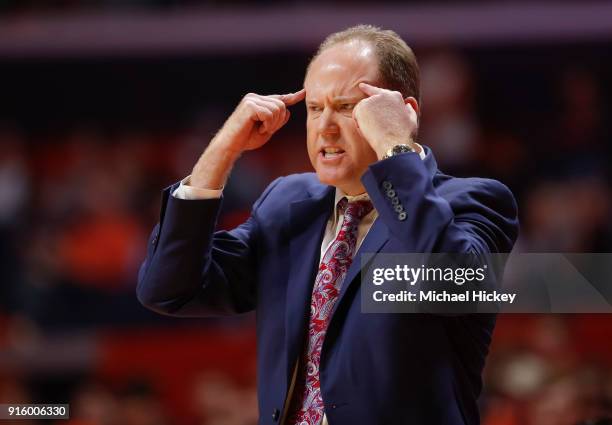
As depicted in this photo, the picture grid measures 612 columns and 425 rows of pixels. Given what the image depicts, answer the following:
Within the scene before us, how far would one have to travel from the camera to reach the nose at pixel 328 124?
251 centimetres

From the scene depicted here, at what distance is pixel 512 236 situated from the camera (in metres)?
2.56

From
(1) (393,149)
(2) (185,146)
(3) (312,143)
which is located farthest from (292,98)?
(2) (185,146)

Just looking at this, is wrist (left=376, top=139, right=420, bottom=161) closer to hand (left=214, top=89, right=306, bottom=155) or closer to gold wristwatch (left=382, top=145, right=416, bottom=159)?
gold wristwatch (left=382, top=145, right=416, bottom=159)

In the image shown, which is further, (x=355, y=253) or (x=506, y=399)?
(x=506, y=399)

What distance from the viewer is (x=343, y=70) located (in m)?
2.53

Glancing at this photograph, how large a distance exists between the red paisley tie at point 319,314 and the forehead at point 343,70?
1.01ft

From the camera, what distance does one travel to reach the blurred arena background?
6.20m

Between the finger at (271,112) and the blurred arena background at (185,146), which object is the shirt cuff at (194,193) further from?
the blurred arena background at (185,146)

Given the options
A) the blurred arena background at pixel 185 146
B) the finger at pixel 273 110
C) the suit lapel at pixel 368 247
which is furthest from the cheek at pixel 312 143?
the blurred arena background at pixel 185 146

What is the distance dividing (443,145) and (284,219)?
4528mm

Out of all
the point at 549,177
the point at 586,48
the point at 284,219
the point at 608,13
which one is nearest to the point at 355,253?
the point at 284,219

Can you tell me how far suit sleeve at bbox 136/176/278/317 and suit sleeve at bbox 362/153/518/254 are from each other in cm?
46

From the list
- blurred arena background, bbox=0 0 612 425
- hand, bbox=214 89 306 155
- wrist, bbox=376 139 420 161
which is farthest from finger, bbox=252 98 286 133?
blurred arena background, bbox=0 0 612 425

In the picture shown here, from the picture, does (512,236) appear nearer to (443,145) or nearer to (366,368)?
(366,368)
